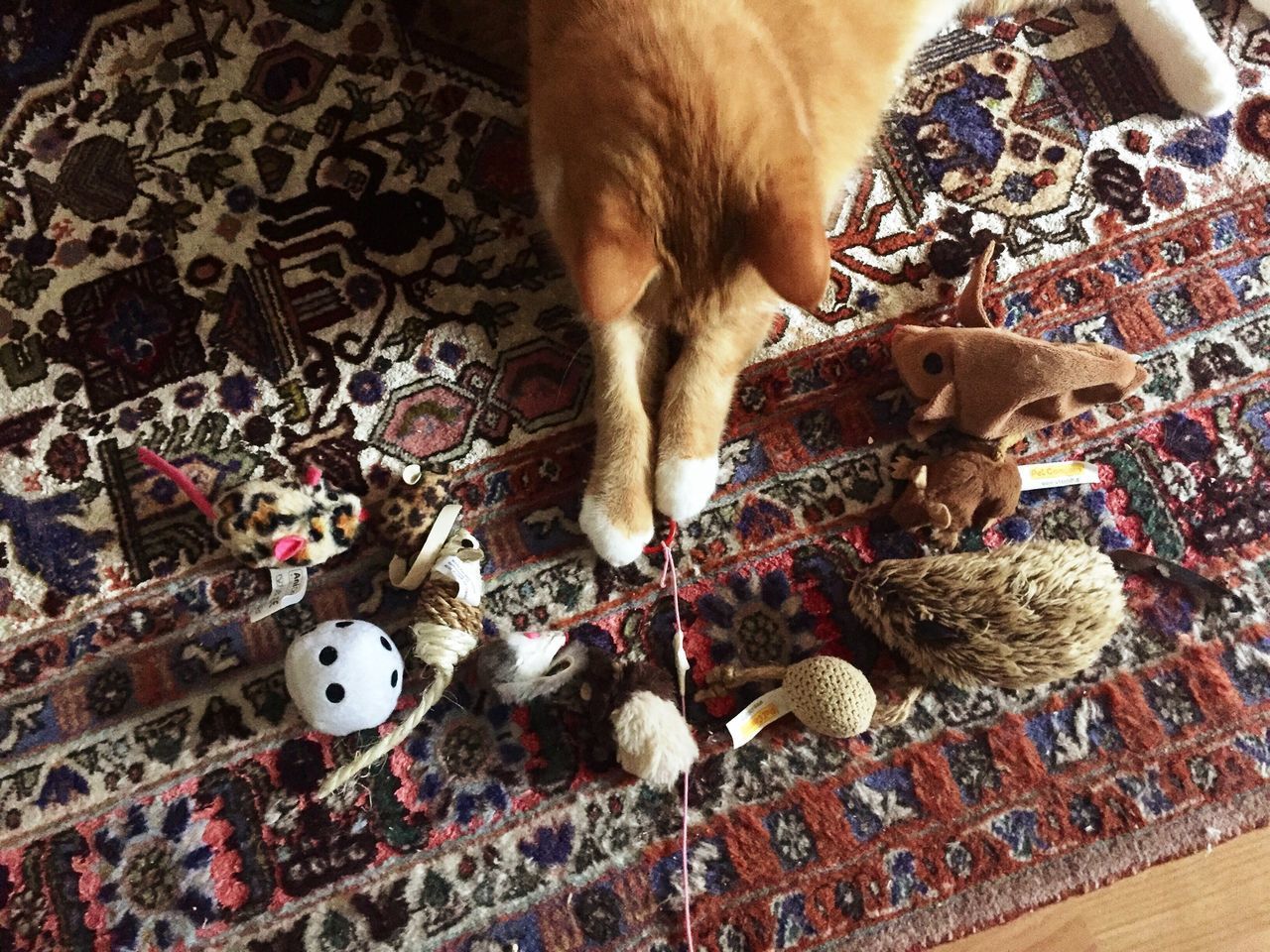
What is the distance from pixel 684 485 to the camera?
1166mm

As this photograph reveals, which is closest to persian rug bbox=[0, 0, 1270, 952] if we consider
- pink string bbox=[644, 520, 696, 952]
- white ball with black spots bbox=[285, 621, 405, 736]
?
pink string bbox=[644, 520, 696, 952]

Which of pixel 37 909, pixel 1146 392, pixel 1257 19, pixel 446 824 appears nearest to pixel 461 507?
pixel 446 824

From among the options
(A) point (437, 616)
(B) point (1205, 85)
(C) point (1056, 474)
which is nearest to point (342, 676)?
(A) point (437, 616)

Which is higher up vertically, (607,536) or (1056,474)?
(607,536)

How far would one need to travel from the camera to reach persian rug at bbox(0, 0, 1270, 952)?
44.4 inches

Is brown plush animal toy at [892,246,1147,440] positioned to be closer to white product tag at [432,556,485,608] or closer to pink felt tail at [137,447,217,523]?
white product tag at [432,556,485,608]

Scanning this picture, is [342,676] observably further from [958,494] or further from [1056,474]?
[1056,474]

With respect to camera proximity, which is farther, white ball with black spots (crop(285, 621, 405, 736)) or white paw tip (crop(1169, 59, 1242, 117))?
white paw tip (crop(1169, 59, 1242, 117))

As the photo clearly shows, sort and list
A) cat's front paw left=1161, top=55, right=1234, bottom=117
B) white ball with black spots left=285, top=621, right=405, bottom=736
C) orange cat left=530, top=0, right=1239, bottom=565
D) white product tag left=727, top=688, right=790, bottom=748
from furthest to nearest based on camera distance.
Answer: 1. cat's front paw left=1161, top=55, right=1234, bottom=117
2. white product tag left=727, top=688, right=790, bottom=748
3. white ball with black spots left=285, top=621, right=405, bottom=736
4. orange cat left=530, top=0, right=1239, bottom=565

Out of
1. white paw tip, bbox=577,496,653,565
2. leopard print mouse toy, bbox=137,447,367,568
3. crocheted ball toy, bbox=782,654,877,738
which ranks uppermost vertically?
leopard print mouse toy, bbox=137,447,367,568

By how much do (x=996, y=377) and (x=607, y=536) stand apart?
0.55 metres

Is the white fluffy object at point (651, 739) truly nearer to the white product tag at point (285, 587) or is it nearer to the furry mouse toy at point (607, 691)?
the furry mouse toy at point (607, 691)

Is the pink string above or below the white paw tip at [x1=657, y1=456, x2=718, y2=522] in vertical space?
below

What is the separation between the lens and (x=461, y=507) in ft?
4.07
